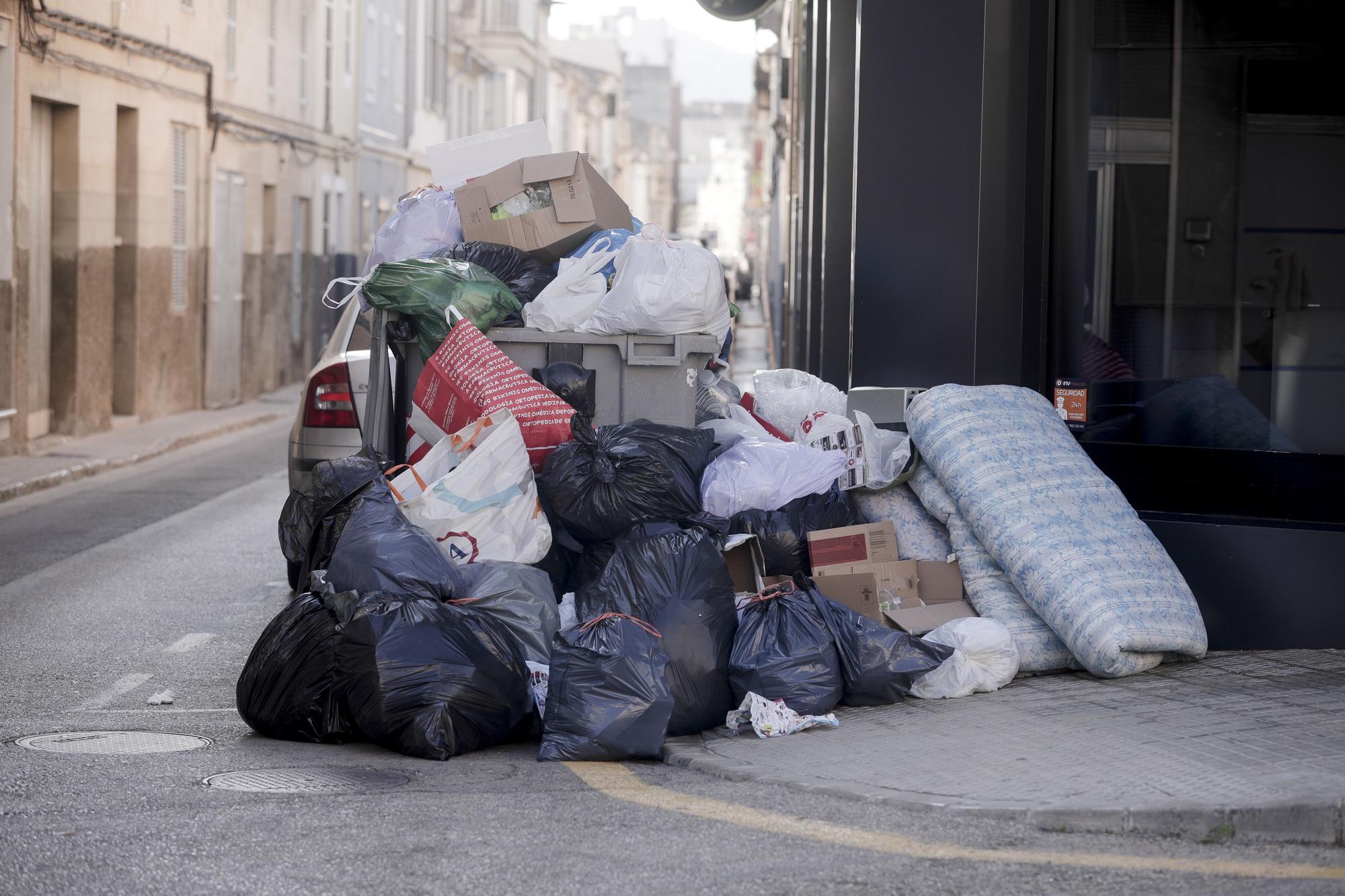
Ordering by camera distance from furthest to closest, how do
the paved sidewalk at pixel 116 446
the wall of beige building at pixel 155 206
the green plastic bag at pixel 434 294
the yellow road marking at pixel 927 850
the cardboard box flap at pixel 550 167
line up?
the wall of beige building at pixel 155 206 → the paved sidewalk at pixel 116 446 → the cardboard box flap at pixel 550 167 → the green plastic bag at pixel 434 294 → the yellow road marking at pixel 927 850

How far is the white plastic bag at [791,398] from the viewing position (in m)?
7.23

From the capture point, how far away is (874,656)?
5.43 m

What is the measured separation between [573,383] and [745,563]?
106 cm

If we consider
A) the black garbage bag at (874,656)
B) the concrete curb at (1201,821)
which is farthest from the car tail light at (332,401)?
the concrete curb at (1201,821)

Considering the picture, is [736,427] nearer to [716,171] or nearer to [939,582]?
[939,582]

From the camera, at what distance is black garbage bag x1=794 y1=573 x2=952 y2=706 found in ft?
17.7

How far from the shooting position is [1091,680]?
Answer: 575 centimetres

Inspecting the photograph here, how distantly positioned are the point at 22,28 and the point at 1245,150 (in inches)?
421

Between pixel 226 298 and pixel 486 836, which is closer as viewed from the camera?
pixel 486 836

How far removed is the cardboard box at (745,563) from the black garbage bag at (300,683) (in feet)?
5.32

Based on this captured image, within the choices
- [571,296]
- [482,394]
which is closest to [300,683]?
[482,394]

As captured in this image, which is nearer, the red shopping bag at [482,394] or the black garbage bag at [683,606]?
the black garbage bag at [683,606]

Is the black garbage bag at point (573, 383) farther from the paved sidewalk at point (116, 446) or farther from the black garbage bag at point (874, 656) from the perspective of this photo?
the paved sidewalk at point (116, 446)

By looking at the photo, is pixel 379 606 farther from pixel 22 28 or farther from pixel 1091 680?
pixel 22 28
